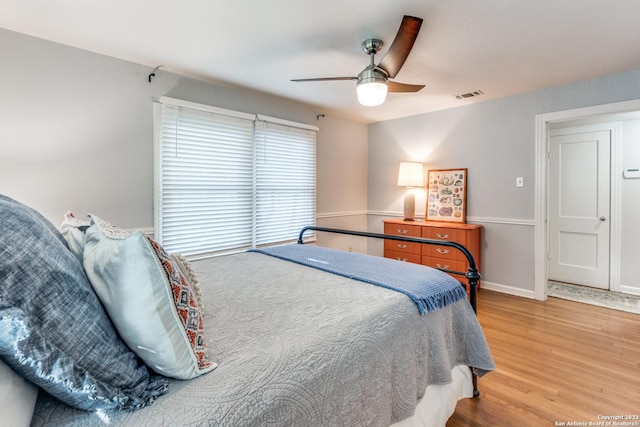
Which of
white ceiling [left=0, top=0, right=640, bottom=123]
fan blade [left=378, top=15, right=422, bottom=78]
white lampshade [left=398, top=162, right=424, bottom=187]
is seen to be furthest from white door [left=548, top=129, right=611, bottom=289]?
fan blade [left=378, top=15, right=422, bottom=78]

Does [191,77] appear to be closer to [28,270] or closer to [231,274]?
[231,274]

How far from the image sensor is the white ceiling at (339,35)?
1803 millimetres

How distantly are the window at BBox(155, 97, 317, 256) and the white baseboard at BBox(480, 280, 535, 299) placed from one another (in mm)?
2302

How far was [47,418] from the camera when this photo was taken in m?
0.66

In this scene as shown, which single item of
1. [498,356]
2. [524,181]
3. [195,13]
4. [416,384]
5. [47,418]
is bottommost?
[498,356]

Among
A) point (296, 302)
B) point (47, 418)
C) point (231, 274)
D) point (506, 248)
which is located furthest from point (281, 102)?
point (47, 418)

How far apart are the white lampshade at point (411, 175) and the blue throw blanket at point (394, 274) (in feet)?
6.91

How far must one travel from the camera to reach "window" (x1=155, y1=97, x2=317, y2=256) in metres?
2.75

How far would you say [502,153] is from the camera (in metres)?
3.53

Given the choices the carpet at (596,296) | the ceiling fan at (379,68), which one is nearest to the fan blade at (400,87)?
the ceiling fan at (379,68)

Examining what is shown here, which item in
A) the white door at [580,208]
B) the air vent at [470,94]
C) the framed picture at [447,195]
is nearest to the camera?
the air vent at [470,94]

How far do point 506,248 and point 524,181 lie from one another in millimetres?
790

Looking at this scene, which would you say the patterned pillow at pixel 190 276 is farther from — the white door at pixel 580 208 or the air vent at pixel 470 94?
the white door at pixel 580 208

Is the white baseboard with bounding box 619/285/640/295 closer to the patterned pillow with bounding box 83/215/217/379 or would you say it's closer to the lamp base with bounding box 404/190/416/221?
the lamp base with bounding box 404/190/416/221
